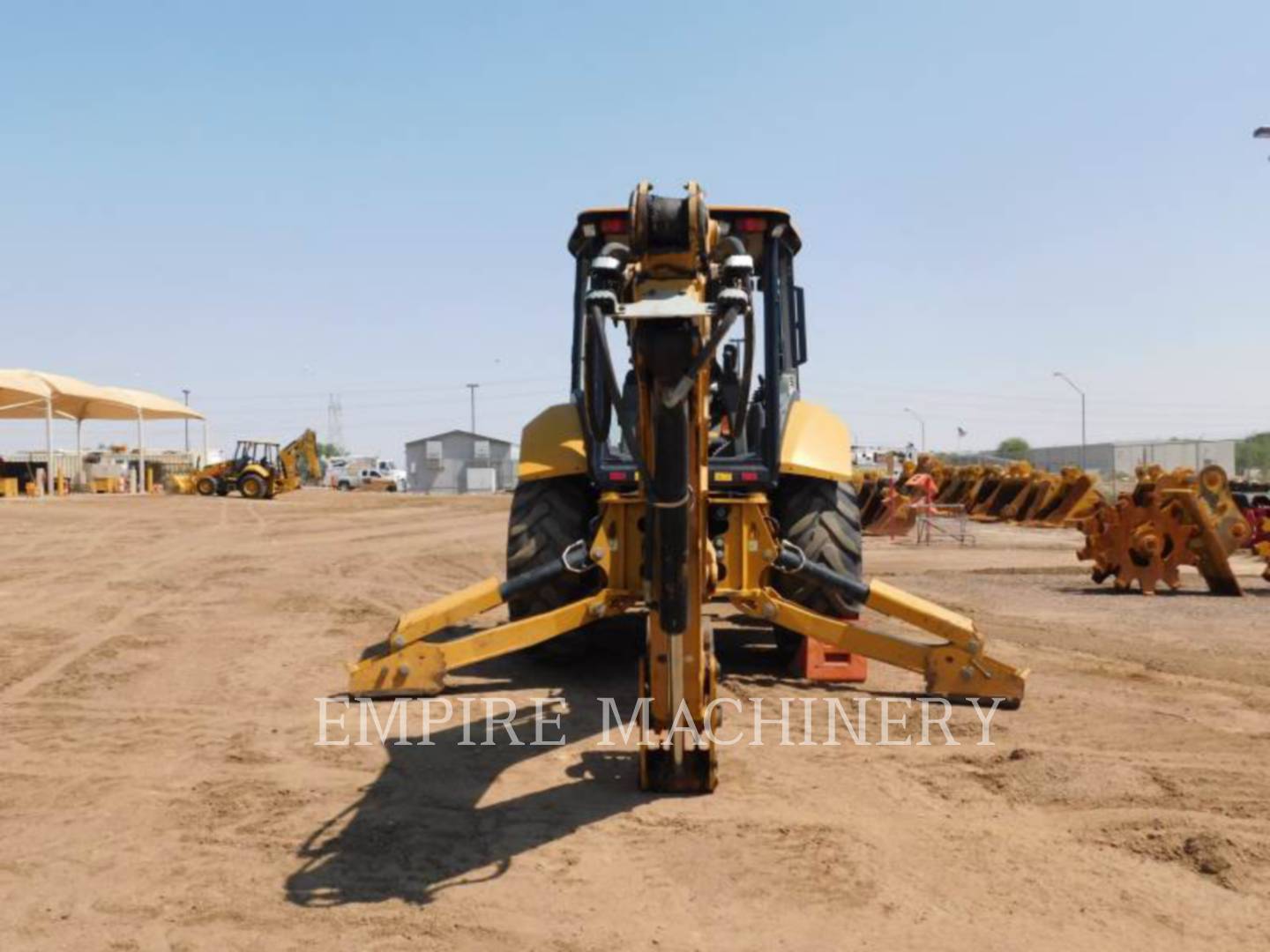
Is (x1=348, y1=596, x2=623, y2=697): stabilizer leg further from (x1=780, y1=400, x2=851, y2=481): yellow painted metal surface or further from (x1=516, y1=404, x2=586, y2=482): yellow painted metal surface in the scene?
(x1=780, y1=400, x2=851, y2=481): yellow painted metal surface

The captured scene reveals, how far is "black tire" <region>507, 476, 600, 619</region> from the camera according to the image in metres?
7.11

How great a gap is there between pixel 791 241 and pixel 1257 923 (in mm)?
4380

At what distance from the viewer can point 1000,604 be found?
1145 centimetres

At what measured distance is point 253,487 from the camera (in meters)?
37.2

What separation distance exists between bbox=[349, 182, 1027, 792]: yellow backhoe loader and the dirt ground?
1.60 ft

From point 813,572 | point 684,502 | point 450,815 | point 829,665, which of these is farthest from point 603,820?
point 829,665

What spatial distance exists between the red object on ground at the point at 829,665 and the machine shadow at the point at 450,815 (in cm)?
155

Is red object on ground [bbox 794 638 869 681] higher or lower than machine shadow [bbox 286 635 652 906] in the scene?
higher

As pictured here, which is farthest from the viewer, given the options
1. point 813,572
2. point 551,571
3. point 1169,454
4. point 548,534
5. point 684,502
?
point 1169,454

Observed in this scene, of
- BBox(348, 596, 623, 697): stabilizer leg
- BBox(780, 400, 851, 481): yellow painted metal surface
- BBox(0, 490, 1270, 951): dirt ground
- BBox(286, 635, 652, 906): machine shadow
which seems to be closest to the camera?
BBox(0, 490, 1270, 951): dirt ground

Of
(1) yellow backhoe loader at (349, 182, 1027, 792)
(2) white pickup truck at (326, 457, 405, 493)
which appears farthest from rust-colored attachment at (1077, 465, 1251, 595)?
(2) white pickup truck at (326, 457, 405, 493)

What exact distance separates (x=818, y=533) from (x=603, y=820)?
2.89 m

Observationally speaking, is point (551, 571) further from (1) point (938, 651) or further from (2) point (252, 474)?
(2) point (252, 474)

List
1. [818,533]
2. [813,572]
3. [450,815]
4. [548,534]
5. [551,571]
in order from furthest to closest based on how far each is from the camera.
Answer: [548,534]
[818,533]
[551,571]
[813,572]
[450,815]
